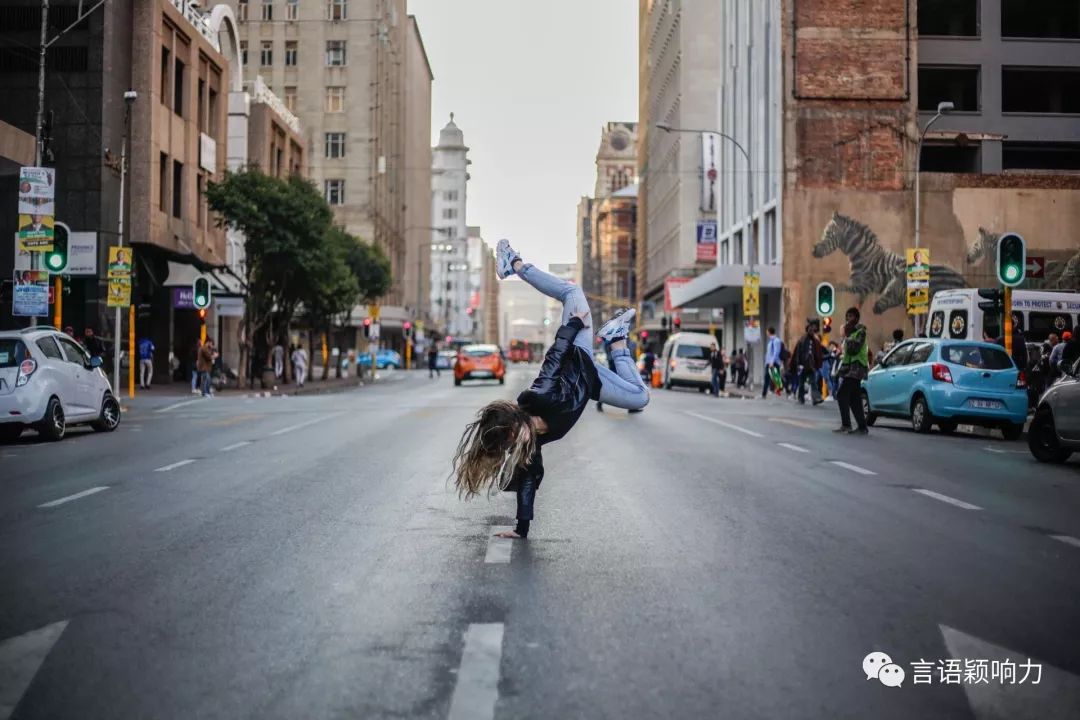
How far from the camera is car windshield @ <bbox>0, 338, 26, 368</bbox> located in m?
18.3

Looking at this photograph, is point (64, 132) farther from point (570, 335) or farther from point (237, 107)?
point (570, 335)

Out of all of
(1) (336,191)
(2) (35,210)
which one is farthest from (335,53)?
(2) (35,210)

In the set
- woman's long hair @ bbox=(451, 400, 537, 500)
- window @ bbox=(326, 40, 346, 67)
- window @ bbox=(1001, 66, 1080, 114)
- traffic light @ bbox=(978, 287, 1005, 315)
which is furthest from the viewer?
window @ bbox=(326, 40, 346, 67)

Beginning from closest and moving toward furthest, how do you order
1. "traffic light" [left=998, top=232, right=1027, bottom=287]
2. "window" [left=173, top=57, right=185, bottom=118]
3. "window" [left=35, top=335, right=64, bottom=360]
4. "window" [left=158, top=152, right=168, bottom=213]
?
"window" [left=35, top=335, right=64, bottom=360] < "traffic light" [left=998, top=232, right=1027, bottom=287] < "window" [left=158, top=152, right=168, bottom=213] < "window" [left=173, top=57, right=185, bottom=118]

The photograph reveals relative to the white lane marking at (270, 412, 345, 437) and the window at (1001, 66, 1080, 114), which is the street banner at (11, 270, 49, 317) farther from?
the window at (1001, 66, 1080, 114)

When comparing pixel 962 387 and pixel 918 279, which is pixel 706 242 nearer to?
pixel 918 279

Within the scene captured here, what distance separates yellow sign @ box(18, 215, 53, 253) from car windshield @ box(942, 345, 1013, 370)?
55.4 feet

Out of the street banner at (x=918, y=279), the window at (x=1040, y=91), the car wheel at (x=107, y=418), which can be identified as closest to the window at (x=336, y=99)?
the window at (x=1040, y=91)

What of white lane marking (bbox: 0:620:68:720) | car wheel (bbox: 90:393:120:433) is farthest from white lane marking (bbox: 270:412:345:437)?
white lane marking (bbox: 0:620:68:720)

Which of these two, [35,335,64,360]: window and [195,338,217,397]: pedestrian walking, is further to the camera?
[195,338,217,397]: pedestrian walking

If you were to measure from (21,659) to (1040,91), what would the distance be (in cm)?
5631

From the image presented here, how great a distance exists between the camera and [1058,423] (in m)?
14.9

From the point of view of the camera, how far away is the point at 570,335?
8164 mm

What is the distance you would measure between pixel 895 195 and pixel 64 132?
32814mm
